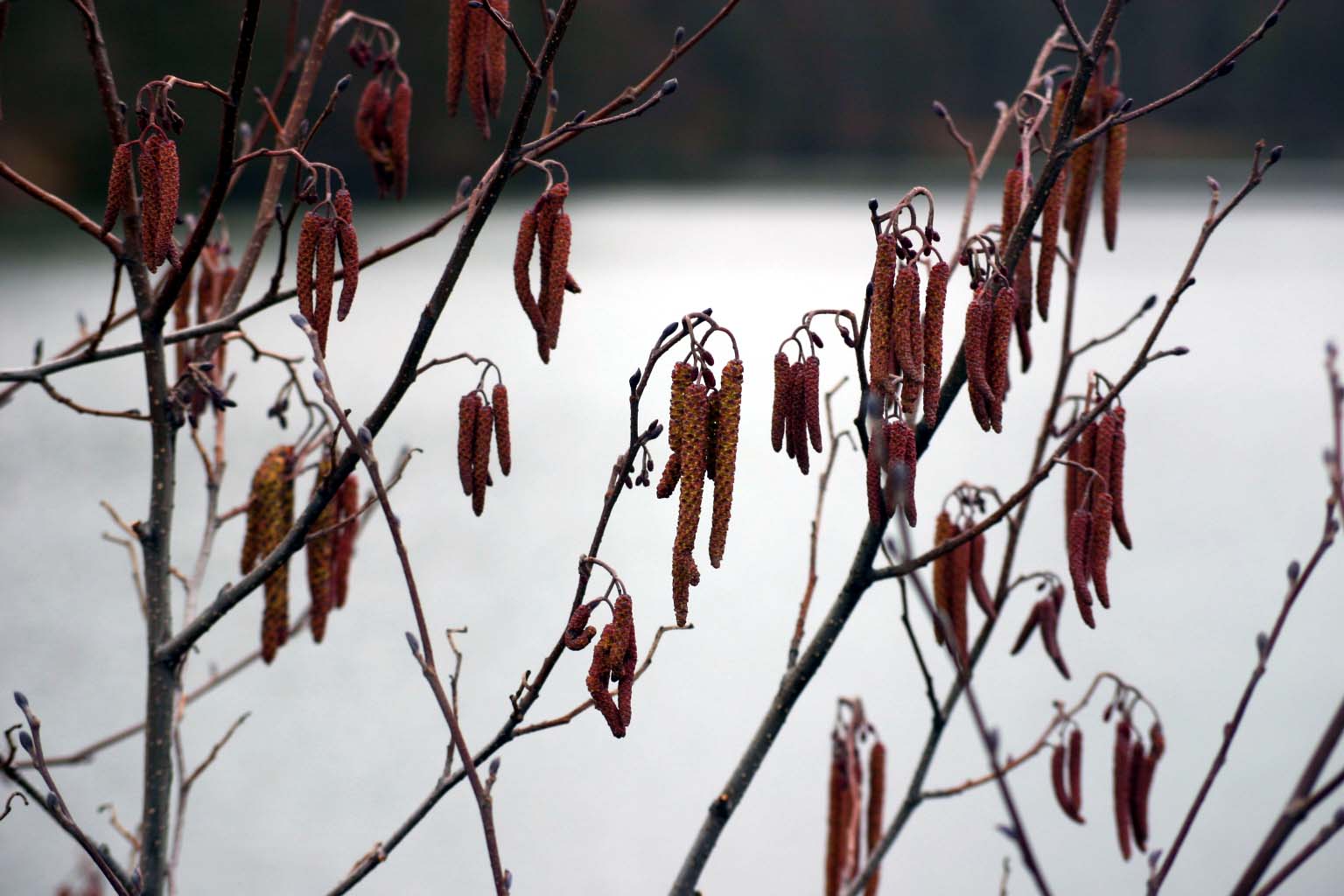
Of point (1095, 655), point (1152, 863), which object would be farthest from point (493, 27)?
point (1095, 655)

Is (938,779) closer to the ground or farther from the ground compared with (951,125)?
closer to the ground

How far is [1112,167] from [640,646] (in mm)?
7094

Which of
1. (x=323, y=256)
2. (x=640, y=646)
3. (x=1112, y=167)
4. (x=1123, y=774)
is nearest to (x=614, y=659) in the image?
(x=323, y=256)

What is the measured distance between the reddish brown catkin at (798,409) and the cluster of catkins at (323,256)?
0.47 metres

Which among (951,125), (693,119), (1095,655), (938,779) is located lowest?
(938,779)

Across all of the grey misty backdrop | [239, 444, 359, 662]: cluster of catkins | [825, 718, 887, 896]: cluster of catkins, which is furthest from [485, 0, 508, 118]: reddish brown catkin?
the grey misty backdrop

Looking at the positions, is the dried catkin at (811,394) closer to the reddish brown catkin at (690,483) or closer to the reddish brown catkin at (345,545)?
the reddish brown catkin at (690,483)

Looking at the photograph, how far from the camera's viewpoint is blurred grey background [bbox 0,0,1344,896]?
737 centimetres

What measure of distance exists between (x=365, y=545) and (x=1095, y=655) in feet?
20.0

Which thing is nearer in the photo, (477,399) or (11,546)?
(477,399)

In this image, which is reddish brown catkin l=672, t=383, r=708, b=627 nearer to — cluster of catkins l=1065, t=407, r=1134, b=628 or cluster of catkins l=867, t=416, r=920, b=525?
cluster of catkins l=867, t=416, r=920, b=525

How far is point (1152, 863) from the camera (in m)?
1.28

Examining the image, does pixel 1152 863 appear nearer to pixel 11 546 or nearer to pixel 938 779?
pixel 938 779

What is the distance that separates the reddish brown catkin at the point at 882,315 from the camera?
1212 mm
